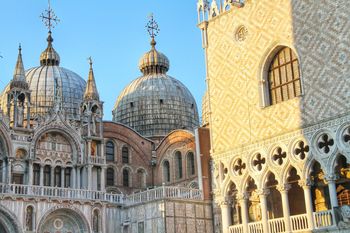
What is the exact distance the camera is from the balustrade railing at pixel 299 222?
16.5 meters

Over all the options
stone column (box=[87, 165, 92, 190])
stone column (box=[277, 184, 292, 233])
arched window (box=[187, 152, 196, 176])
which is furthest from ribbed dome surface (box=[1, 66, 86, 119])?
stone column (box=[277, 184, 292, 233])

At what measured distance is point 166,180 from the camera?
32.1 m

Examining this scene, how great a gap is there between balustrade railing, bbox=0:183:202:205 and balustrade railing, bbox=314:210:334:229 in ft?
27.0

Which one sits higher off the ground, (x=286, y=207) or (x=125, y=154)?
(x=125, y=154)

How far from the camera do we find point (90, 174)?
25922 mm

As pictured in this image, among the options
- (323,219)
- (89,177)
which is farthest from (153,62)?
(323,219)

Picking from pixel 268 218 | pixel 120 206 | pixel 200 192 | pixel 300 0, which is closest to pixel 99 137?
pixel 120 206

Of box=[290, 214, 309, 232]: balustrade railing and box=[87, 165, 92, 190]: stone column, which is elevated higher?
box=[87, 165, 92, 190]: stone column

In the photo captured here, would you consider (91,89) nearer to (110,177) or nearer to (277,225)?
(110,177)

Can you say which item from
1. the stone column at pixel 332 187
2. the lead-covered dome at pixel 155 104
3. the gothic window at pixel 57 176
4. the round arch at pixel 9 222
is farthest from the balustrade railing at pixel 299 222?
the lead-covered dome at pixel 155 104

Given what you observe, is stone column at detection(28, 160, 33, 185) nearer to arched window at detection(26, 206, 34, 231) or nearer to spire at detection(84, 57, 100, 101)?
arched window at detection(26, 206, 34, 231)

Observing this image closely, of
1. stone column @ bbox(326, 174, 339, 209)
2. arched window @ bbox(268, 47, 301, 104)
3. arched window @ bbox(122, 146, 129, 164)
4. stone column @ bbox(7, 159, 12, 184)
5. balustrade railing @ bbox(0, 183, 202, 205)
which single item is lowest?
stone column @ bbox(326, 174, 339, 209)

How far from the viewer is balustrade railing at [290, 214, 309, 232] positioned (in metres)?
16.5

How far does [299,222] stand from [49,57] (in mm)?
26145
